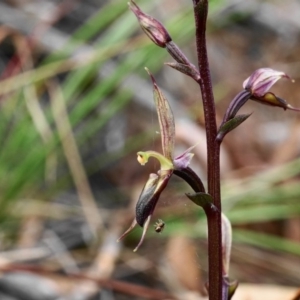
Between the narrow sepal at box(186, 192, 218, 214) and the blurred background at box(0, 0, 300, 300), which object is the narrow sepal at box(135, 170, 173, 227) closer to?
the narrow sepal at box(186, 192, 218, 214)

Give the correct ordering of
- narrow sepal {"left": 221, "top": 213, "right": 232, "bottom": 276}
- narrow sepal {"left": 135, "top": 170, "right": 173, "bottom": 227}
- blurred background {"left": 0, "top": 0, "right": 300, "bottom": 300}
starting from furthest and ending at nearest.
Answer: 1. blurred background {"left": 0, "top": 0, "right": 300, "bottom": 300}
2. narrow sepal {"left": 221, "top": 213, "right": 232, "bottom": 276}
3. narrow sepal {"left": 135, "top": 170, "right": 173, "bottom": 227}

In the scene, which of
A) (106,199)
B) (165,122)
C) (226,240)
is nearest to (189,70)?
(165,122)

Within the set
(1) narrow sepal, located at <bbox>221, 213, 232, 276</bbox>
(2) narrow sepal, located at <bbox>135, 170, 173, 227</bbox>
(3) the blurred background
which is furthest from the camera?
(3) the blurred background

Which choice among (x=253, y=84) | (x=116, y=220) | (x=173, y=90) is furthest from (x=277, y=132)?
(x=253, y=84)

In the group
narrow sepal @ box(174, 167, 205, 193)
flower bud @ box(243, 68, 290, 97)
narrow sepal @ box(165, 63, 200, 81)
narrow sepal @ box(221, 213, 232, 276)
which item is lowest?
→ narrow sepal @ box(221, 213, 232, 276)

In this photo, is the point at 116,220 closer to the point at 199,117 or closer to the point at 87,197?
the point at 87,197

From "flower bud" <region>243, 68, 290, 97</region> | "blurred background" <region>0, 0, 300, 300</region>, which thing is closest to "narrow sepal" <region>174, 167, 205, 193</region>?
"flower bud" <region>243, 68, 290, 97</region>

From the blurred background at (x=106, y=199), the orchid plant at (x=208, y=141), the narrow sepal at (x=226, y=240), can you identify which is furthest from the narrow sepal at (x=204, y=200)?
the blurred background at (x=106, y=199)
